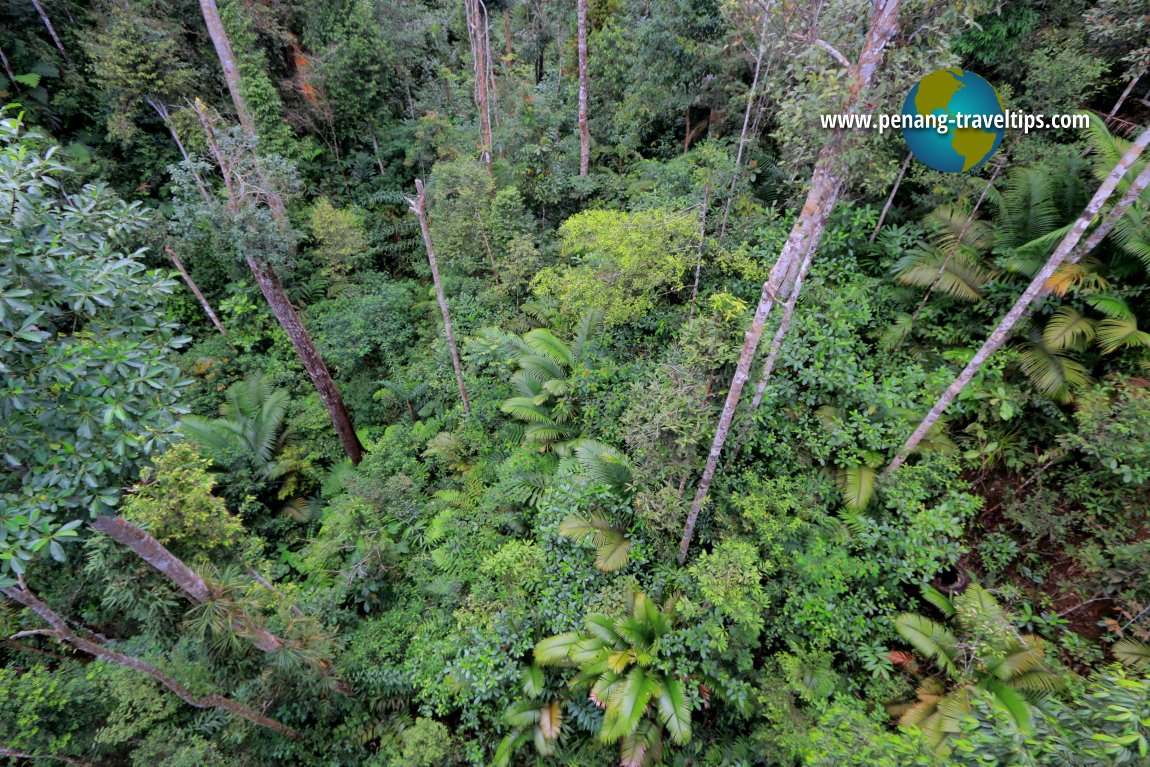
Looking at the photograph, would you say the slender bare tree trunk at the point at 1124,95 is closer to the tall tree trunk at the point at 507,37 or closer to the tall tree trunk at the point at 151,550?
the tall tree trunk at the point at 151,550

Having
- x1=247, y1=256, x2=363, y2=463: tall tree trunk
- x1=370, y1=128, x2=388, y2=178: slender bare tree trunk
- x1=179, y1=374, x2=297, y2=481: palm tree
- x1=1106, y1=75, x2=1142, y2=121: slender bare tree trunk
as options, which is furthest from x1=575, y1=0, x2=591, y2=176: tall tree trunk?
x1=179, y1=374, x2=297, y2=481: palm tree

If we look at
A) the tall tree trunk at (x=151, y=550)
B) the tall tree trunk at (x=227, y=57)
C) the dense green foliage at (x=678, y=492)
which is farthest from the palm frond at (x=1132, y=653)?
the tall tree trunk at (x=227, y=57)

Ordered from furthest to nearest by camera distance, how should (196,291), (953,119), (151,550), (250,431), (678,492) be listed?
(196,291) < (250,431) < (678,492) < (953,119) < (151,550)

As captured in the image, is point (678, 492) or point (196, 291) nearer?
point (678, 492)

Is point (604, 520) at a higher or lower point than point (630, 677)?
higher

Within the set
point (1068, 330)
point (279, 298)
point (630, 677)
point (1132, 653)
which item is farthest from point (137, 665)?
point (1068, 330)

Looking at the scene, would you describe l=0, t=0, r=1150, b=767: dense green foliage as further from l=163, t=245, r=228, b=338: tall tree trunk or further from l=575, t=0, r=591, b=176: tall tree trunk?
l=163, t=245, r=228, b=338: tall tree trunk

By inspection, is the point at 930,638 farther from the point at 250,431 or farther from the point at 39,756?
the point at 250,431

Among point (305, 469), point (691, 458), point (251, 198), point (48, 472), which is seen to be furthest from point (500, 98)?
point (48, 472)
